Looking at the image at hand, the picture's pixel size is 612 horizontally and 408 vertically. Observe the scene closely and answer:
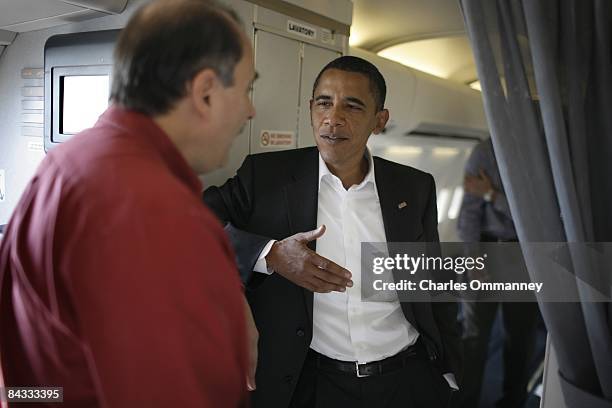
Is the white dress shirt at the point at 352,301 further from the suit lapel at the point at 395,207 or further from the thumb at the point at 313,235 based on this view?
the thumb at the point at 313,235

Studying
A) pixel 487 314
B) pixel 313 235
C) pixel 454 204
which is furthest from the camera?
pixel 454 204

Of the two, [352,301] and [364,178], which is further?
[364,178]

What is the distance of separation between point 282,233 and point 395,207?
46cm

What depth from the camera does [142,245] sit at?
75 cm

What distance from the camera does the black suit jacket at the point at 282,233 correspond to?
1.92 m

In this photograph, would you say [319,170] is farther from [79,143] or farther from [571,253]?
[79,143]

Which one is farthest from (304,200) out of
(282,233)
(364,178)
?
(364,178)

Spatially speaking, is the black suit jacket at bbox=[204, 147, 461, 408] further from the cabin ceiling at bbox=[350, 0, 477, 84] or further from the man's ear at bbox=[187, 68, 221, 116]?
the cabin ceiling at bbox=[350, 0, 477, 84]

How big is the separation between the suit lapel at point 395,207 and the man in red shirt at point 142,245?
114cm

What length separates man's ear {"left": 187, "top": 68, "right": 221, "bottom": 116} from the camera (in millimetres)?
905

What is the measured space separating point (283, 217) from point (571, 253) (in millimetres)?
972

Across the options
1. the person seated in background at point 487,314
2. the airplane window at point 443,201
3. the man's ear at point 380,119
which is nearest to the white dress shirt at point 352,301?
the man's ear at point 380,119

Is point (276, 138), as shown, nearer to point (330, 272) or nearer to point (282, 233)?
point (282, 233)

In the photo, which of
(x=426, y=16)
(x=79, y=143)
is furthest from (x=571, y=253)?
(x=426, y=16)
